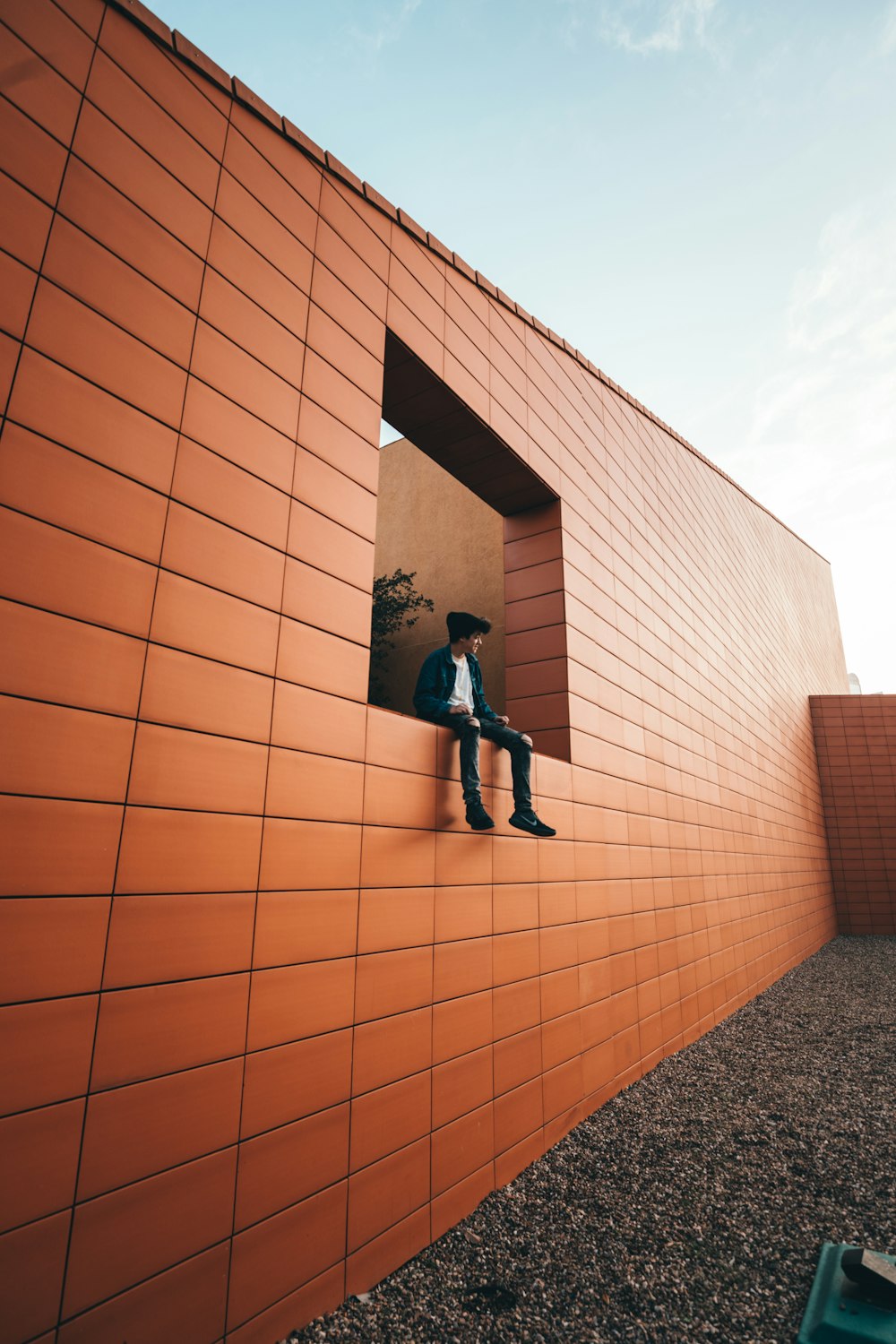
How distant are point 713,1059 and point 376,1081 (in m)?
3.43

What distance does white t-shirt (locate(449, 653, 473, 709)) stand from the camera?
131 inches

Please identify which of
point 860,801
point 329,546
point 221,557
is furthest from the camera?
point 860,801

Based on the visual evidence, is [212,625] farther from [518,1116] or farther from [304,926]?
[518,1116]

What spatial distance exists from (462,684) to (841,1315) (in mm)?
2695

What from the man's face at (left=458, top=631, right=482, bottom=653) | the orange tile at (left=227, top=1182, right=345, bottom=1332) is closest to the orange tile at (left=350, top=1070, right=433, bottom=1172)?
the orange tile at (left=227, top=1182, right=345, bottom=1332)

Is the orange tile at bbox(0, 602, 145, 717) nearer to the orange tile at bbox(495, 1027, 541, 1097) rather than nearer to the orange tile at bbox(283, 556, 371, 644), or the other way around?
the orange tile at bbox(283, 556, 371, 644)

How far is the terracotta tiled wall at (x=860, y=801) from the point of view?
1138 cm

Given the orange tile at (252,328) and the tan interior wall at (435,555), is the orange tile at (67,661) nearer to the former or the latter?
the orange tile at (252,328)

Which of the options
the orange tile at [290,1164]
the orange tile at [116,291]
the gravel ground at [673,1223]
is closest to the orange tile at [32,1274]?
the orange tile at [290,1164]

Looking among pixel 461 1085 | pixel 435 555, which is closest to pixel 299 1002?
pixel 461 1085

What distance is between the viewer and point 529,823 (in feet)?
10.3

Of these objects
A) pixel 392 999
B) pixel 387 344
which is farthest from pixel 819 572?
pixel 392 999

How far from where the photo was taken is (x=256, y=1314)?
1879mm

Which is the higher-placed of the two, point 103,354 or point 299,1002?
point 103,354
